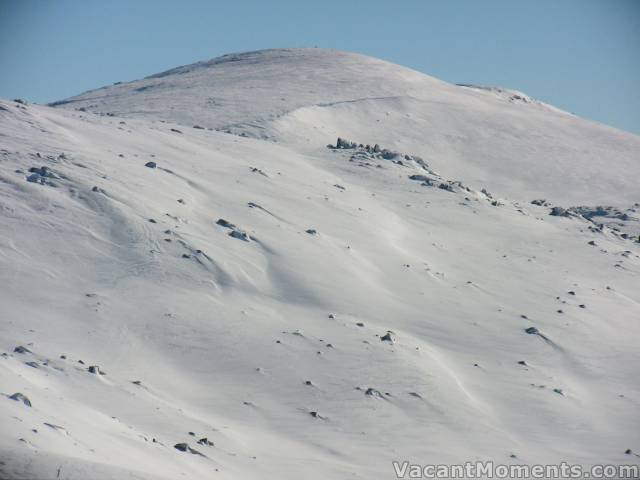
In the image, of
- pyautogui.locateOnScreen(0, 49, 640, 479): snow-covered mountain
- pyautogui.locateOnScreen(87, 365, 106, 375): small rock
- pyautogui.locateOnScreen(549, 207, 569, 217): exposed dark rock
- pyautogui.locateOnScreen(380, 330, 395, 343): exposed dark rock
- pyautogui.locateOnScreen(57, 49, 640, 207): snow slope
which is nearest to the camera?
pyautogui.locateOnScreen(0, 49, 640, 479): snow-covered mountain

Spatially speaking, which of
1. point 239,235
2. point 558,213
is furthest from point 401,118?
point 239,235

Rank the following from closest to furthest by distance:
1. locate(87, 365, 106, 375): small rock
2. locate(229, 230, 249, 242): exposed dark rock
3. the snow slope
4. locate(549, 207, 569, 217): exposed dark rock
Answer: locate(87, 365, 106, 375): small rock → locate(229, 230, 249, 242): exposed dark rock → locate(549, 207, 569, 217): exposed dark rock → the snow slope

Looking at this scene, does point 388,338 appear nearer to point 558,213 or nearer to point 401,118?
point 558,213

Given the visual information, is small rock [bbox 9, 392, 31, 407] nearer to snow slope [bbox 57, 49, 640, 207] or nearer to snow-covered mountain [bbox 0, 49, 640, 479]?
snow-covered mountain [bbox 0, 49, 640, 479]

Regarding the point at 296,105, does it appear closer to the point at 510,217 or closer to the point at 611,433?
the point at 510,217

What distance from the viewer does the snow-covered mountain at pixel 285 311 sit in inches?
444

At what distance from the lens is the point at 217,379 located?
13.0 metres

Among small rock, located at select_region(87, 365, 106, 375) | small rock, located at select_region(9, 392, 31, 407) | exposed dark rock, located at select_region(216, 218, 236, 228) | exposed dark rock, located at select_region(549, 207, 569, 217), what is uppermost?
exposed dark rock, located at select_region(549, 207, 569, 217)

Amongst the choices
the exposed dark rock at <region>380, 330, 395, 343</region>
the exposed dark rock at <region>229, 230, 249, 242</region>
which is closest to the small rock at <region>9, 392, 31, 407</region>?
the exposed dark rock at <region>380, 330, 395, 343</region>

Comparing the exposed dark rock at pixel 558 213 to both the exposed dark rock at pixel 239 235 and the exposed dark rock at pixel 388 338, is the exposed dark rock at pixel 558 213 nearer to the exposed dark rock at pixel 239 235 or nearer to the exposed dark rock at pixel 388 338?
the exposed dark rock at pixel 239 235

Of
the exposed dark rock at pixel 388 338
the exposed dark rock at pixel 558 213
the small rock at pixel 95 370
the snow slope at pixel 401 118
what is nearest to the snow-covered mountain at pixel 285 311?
the exposed dark rock at pixel 388 338

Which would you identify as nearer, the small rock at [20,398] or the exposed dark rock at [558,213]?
the small rock at [20,398]

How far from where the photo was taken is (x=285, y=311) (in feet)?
49.8

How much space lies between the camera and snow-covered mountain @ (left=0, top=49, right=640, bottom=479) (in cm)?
1127
